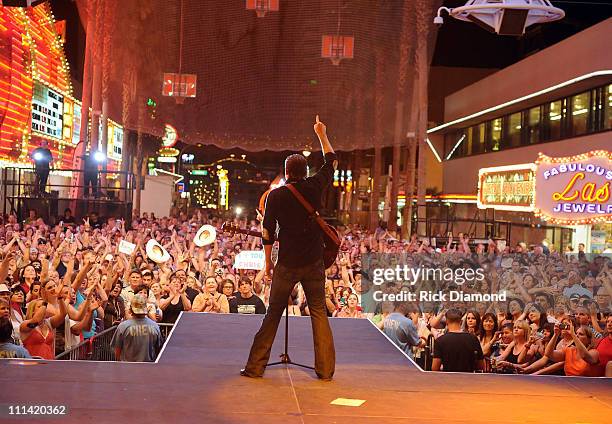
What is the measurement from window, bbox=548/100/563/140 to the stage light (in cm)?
1431

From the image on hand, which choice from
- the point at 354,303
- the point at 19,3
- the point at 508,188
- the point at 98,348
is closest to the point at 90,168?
the point at 508,188

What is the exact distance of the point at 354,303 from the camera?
427 inches

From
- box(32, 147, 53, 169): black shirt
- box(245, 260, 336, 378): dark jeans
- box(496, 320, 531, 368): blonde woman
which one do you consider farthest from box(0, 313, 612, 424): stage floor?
box(32, 147, 53, 169): black shirt

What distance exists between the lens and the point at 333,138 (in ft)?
73.9

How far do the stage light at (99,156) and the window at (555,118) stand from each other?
14.3 metres

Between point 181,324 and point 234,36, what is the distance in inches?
541

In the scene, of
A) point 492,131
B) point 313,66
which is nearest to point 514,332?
point 313,66

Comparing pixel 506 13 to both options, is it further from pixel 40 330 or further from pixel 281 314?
pixel 40 330

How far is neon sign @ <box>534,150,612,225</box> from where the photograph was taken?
1817 cm

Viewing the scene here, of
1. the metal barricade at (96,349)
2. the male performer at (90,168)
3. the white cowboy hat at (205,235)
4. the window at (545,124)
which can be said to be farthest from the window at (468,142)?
the metal barricade at (96,349)

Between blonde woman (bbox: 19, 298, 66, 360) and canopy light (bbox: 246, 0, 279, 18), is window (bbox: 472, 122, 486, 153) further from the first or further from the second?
blonde woman (bbox: 19, 298, 66, 360)

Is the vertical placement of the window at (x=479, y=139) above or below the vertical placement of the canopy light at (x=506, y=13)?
above

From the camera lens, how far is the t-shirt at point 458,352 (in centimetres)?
788

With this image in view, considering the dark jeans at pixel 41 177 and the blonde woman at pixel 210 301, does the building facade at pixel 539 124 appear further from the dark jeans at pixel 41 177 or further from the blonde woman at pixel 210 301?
the dark jeans at pixel 41 177
